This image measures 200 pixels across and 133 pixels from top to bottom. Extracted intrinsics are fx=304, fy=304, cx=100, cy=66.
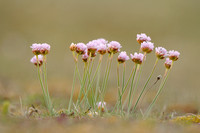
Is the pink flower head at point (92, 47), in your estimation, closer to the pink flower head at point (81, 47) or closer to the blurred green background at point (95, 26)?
the pink flower head at point (81, 47)

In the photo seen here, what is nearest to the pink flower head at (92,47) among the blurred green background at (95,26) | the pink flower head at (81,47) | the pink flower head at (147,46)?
the pink flower head at (81,47)

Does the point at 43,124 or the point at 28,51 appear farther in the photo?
the point at 28,51

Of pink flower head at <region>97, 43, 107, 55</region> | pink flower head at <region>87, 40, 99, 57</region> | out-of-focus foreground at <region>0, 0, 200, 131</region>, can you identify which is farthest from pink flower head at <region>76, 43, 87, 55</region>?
out-of-focus foreground at <region>0, 0, 200, 131</region>

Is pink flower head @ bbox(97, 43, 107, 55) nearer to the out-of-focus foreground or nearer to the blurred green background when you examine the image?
the out-of-focus foreground

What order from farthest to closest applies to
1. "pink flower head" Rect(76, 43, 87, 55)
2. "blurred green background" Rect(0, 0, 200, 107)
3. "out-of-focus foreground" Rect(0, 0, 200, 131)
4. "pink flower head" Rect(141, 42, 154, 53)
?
"blurred green background" Rect(0, 0, 200, 107)
"out-of-focus foreground" Rect(0, 0, 200, 131)
"pink flower head" Rect(76, 43, 87, 55)
"pink flower head" Rect(141, 42, 154, 53)

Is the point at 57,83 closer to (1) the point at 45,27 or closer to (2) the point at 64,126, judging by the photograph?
(2) the point at 64,126

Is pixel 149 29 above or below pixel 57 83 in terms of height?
above

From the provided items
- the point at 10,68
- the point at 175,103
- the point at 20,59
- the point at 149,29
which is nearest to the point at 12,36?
the point at 20,59

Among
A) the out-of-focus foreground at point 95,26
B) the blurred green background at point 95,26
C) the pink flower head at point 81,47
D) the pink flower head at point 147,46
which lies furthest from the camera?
the blurred green background at point 95,26
